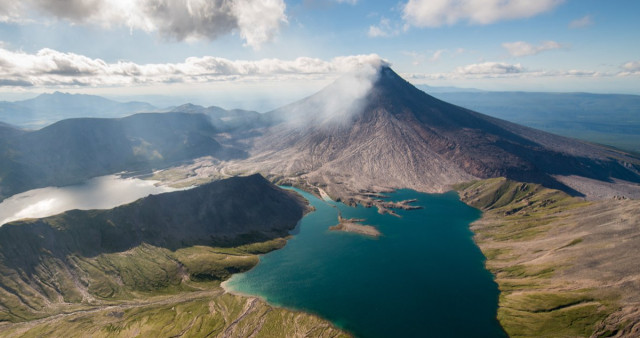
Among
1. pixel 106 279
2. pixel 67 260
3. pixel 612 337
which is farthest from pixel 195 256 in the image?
pixel 612 337

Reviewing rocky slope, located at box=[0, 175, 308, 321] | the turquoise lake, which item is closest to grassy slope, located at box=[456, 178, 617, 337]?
the turquoise lake

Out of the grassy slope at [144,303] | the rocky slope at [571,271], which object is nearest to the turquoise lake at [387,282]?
the grassy slope at [144,303]

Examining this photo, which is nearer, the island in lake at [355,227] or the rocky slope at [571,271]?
the rocky slope at [571,271]

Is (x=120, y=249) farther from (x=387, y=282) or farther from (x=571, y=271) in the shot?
(x=571, y=271)

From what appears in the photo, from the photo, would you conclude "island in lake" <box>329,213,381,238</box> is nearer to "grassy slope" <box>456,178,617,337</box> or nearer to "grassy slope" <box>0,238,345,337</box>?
"grassy slope" <box>456,178,617,337</box>

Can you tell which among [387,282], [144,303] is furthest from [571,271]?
[144,303]

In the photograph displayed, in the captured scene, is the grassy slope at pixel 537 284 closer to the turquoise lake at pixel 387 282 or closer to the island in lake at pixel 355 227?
the turquoise lake at pixel 387 282
